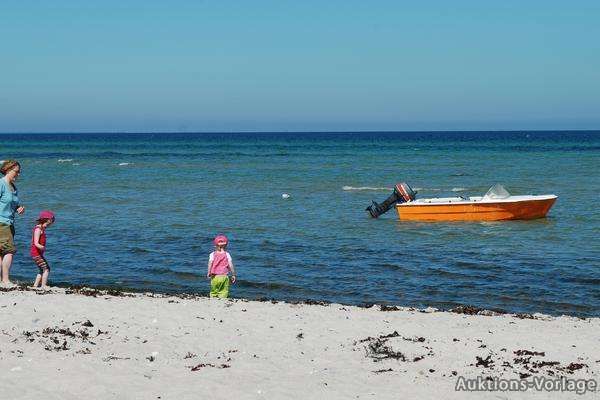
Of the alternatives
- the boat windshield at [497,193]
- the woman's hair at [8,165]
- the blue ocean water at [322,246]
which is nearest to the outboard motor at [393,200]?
the blue ocean water at [322,246]

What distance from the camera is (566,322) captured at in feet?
37.5

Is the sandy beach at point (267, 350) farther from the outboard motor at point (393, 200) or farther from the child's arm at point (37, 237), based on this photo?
the outboard motor at point (393, 200)

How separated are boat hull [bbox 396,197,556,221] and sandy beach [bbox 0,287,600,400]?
12.8 meters

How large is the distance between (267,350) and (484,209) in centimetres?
1671

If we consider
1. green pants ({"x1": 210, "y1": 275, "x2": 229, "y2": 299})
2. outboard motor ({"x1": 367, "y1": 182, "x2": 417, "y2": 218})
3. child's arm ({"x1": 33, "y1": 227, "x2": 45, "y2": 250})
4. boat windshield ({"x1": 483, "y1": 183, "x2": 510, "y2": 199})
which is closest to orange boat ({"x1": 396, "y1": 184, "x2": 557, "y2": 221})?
boat windshield ({"x1": 483, "y1": 183, "x2": 510, "y2": 199})

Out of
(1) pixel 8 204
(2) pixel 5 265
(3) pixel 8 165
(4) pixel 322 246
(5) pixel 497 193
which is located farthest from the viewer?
(5) pixel 497 193

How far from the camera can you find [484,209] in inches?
976

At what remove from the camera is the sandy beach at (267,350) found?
25.9 ft

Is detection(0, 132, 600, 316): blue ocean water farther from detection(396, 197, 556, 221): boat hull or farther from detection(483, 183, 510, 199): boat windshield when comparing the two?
detection(483, 183, 510, 199): boat windshield

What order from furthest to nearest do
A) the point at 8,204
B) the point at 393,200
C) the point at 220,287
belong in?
1. the point at 393,200
2. the point at 220,287
3. the point at 8,204

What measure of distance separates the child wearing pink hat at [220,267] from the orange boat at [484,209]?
13275 millimetres

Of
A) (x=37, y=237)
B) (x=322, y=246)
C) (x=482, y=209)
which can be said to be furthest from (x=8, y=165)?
(x=482, y=209)

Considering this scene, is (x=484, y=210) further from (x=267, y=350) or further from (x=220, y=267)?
(x=267, y=350)

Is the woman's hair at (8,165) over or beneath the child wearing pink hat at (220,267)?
over
